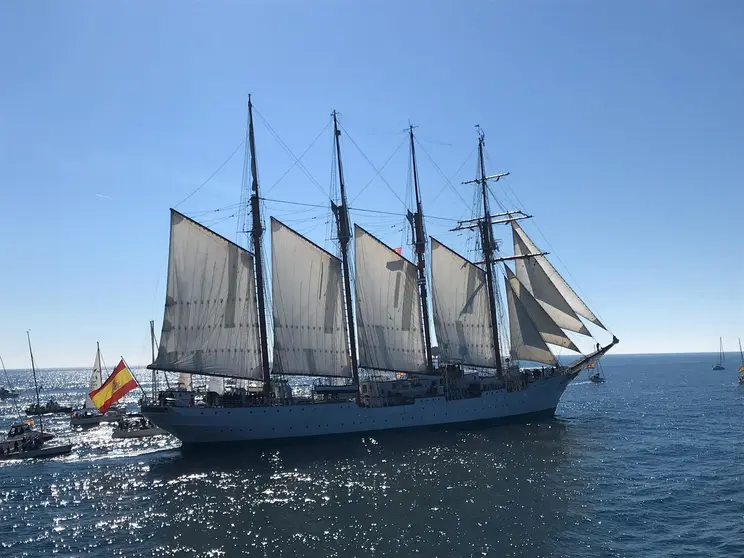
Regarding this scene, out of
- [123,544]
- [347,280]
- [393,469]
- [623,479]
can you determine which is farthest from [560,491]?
[347,280]

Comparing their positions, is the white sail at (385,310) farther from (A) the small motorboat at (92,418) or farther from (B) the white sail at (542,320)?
(A) the small motorboat at (92,418)

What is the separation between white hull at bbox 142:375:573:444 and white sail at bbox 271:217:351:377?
14.1 feet

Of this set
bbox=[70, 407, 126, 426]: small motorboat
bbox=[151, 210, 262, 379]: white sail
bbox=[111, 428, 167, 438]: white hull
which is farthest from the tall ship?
bbox=[70, 407, 126, 426]: small motorboat

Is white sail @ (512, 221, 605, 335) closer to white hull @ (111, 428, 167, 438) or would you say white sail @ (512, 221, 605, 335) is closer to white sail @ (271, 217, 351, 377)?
white sail @ (271, 217, 351, 377)

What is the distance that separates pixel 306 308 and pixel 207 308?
898cm

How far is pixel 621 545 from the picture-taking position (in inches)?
953

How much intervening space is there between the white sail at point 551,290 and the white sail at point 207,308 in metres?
31.6

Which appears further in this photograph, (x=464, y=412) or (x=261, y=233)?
(x=464, y=412)

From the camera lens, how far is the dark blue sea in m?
25.1

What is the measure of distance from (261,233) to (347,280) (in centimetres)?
941

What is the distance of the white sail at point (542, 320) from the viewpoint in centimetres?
6112

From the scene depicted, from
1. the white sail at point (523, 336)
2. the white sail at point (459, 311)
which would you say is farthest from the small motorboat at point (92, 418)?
the white sail at point (523, 336)

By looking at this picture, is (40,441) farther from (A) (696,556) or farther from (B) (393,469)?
(A) (696,556)

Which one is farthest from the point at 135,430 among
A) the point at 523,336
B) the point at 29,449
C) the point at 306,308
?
the point at 523,336
